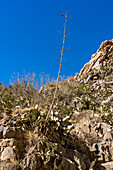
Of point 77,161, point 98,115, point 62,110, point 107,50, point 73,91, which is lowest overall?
point 77,161

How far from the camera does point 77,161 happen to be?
3711 mm

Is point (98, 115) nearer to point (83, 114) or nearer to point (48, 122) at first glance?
point (83, 114)

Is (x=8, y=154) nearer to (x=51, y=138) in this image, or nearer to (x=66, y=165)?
(x=51, y=138)

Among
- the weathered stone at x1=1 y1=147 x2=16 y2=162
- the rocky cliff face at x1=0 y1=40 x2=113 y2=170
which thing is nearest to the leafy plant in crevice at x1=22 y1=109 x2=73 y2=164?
the rocky cliff face at x1=0 y1=40 x2=113 y2=170

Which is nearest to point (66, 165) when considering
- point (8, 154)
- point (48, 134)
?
point (48, 134)

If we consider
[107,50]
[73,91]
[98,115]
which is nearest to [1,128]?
[98,115]

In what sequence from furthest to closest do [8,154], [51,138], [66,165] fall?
[51,138] < [66,165] < [8,154]

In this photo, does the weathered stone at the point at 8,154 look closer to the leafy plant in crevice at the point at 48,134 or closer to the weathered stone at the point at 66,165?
the leafy plant in crevice at the point at 48,134

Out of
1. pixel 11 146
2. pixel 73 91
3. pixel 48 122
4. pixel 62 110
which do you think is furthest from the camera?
pixel 73 91

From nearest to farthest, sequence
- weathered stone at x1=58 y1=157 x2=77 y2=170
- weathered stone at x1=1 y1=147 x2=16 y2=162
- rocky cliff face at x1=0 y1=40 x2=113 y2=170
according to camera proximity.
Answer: weathered stone at x1=1 y1=147 x2=16 y2=162
rocky cliff face at x1=0 y1=40 x2=113 y2=170
weathered stone at x1=58 y1=157 x2=77 y2=170

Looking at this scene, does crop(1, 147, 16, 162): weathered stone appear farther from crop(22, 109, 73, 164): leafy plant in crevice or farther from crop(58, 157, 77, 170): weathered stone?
crop(58, 157, 77, 170): weathered stone

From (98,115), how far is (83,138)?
2.74 metres

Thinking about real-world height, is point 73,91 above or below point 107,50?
below

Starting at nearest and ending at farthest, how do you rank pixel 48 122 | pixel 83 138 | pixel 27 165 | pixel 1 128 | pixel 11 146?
1. pixel 27 165
2. pixel 11 146
3. pixel 1 128
4. pixel 48 122
5. pixel 83 138
